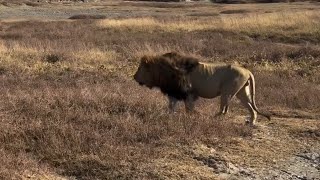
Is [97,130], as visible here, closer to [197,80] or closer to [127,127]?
[127,127]

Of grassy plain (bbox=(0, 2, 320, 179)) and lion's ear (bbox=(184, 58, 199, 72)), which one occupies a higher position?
lion's ear (bbox=(184, 58, 199, 72))

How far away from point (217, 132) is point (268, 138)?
Answer: 0.93 meters

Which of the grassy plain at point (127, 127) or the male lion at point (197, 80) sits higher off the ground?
the male lion at point (197, 80)

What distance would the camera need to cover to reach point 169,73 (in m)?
9.27

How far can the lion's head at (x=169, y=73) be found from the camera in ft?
30.0

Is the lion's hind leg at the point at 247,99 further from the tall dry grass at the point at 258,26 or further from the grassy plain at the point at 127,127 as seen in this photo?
the tall dry grass at the point at 258,26

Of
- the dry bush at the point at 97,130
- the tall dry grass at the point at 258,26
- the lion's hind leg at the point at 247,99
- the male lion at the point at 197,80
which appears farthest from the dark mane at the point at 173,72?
the tall dry grass at the point at 258,26

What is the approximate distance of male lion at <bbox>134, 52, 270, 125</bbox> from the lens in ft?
29.3

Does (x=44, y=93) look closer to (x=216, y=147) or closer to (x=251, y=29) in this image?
(x=216, y=147)

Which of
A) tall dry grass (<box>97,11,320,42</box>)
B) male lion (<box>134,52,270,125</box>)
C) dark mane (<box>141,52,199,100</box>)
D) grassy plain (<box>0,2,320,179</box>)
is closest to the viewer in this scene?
grassy plain (<box>0,2,320,179</box>)

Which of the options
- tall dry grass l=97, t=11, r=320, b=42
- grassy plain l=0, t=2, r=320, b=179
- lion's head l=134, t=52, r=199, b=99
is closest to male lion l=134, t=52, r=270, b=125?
lion's head l=134, t=52, r=199, b=99

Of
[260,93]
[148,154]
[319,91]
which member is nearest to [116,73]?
[260,93]

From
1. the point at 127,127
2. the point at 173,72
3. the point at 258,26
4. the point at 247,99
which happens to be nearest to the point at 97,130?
the point at 127,127

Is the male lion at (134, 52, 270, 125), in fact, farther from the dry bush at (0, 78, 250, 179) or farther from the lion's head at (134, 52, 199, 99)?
the dry bush at (0, 78, 250, 179)
